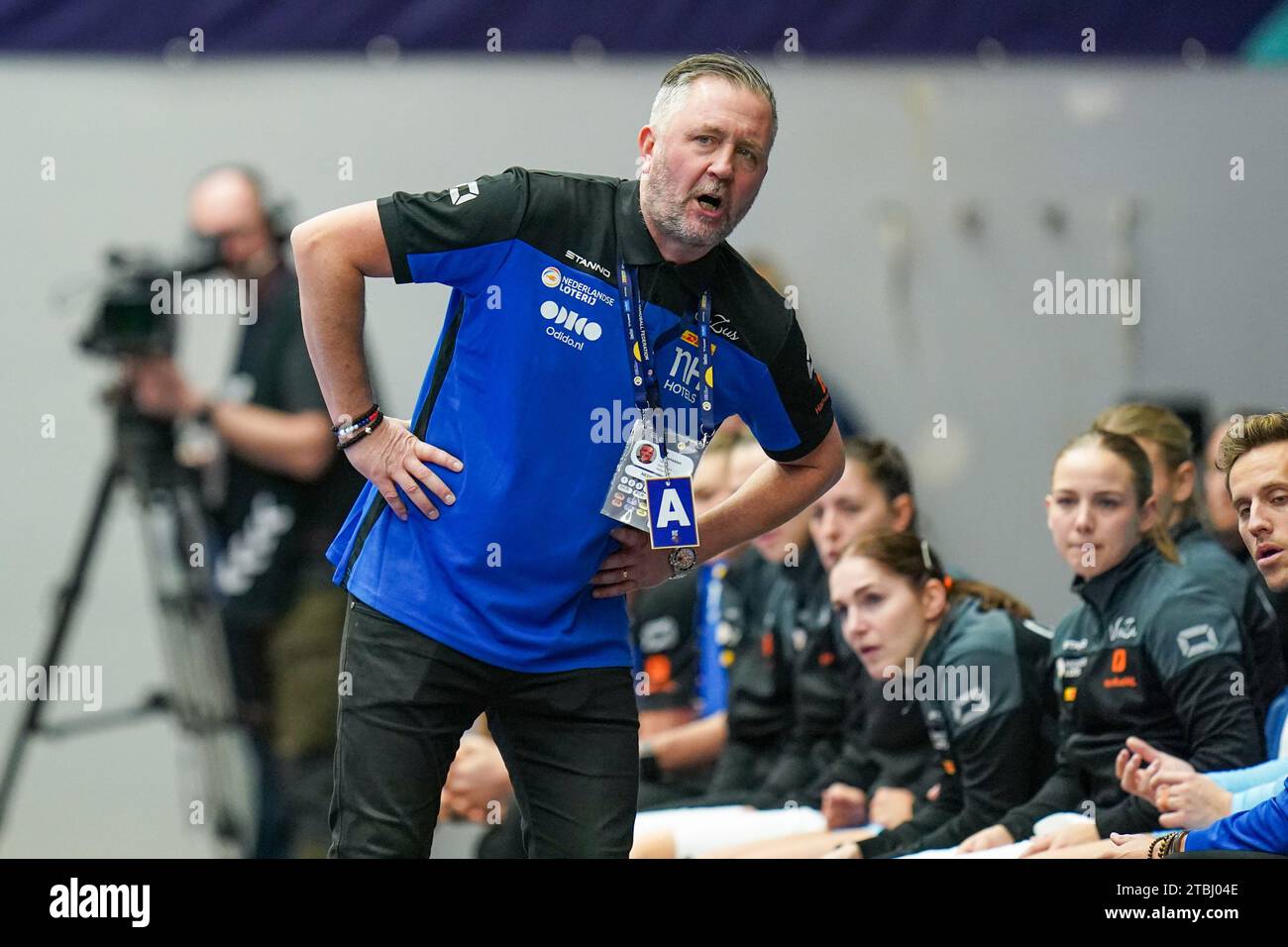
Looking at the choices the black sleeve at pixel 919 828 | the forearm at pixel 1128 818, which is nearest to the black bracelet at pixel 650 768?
the black sleeve at pixel 919 828

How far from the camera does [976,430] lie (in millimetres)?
4070

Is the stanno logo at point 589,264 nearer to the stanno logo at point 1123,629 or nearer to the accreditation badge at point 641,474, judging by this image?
the accreditation badge at point 641,474

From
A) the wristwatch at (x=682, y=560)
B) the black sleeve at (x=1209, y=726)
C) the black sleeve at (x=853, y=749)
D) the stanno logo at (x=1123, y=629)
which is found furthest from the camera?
the black sleeve at (x=853, y=749)

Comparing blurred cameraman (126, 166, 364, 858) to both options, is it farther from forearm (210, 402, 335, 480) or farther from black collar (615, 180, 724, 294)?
black collar (615, 180, 724, 294)

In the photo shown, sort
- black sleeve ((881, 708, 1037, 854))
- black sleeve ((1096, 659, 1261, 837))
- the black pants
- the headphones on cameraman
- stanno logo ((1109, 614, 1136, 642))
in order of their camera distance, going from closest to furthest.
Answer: the black pants
black sleeve ((1096, 659, 1261, 837))
stanno logo ((1109, 614, 1136, 642))
black sleeve ((881, 708, 1037, 854))
the headphones on cameraman

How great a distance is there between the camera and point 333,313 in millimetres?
2227

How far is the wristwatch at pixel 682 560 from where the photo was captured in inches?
95.0

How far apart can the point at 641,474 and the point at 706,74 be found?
1.88 feet

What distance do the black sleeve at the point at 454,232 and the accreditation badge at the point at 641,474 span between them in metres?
0.32

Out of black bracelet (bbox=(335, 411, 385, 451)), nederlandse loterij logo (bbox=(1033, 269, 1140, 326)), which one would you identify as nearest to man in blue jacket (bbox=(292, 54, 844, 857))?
black bracelet (bbox=(335, 411, 385, 451))

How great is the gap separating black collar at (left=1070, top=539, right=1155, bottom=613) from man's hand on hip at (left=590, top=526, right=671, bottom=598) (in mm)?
1385

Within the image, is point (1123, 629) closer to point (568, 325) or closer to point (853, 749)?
point (853, 749)

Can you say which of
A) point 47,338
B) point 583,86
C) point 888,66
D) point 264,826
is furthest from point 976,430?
point 47,338

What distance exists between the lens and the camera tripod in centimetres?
424
